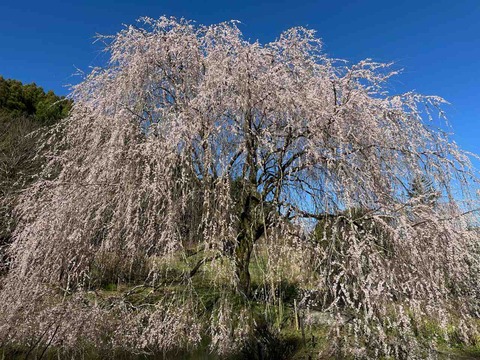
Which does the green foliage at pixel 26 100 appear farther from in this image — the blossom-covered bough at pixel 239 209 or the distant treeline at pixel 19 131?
the blossom-covered bough at pixel 239 209

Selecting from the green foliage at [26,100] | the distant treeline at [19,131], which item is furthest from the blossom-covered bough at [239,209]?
the green foliage at [26,100]

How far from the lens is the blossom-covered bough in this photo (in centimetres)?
372

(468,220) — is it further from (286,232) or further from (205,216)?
(205,216)

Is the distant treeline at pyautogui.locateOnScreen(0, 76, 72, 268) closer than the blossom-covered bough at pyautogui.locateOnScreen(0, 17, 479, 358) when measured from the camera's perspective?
No

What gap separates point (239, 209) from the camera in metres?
4.96

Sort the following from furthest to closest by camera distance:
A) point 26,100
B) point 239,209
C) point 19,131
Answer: point 26,100 → point 19,131 → point 239,209

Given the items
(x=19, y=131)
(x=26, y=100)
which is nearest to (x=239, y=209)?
(x=19, y=131)

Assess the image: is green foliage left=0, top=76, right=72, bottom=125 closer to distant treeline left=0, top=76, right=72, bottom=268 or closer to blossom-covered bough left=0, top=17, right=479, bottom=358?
distant treeline left=0, top=76, right=72, bottom=268

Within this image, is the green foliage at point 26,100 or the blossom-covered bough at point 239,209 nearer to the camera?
the blossom-covered bough at point 239,209

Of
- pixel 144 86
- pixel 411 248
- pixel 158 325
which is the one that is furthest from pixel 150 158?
pixel 411 248

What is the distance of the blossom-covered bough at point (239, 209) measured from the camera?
372 cm

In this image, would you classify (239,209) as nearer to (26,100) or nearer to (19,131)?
(19,131)

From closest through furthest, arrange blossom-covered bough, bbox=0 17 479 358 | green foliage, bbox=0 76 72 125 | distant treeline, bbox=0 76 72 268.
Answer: blossom-covered bough, bbox=0 17 479 358 → distant treeline, bbox=0 76 72 268 → green foliage, bbox=0 76 72 125

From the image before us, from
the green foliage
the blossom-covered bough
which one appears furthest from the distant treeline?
the blossom-covered bough
